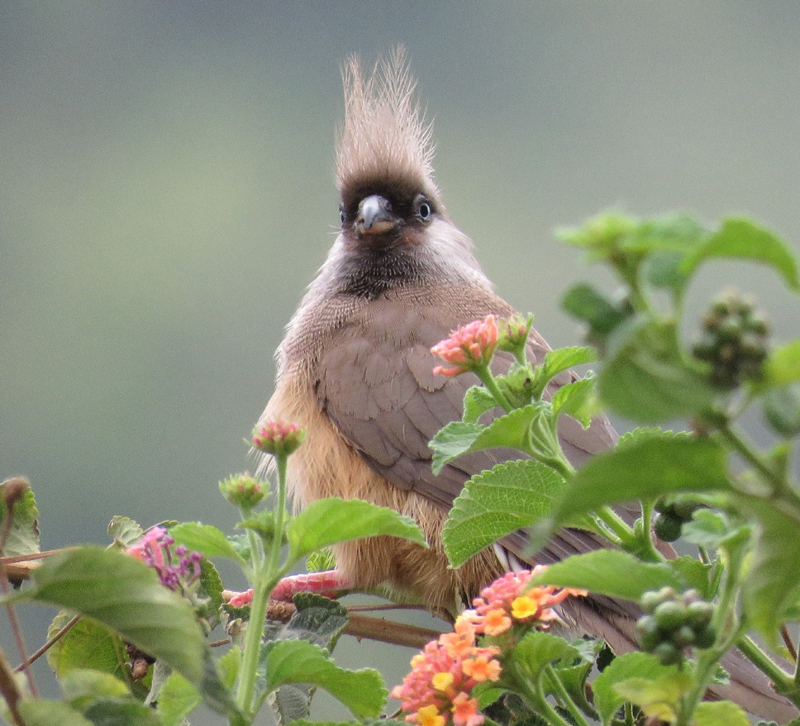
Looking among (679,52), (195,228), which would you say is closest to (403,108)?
(195,228)

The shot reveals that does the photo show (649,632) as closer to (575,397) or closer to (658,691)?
(658,691)

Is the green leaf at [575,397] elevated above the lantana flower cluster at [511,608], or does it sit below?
above

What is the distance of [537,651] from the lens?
1.16 meters

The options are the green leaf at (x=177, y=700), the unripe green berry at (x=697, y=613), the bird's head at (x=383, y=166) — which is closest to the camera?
the unripe green berry at (x=697, y=613)

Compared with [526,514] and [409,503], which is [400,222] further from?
[526,514]

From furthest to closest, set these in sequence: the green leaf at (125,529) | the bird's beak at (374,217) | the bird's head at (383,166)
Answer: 1. the bird's head at (383,166)
2. the bird's beak at (374,217)
3. the green leaf at (125,529)

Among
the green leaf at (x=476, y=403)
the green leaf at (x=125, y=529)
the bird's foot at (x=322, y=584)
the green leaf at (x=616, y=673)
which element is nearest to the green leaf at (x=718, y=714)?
the green leaf at (x=616, y=673)

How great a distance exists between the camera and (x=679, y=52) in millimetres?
45344

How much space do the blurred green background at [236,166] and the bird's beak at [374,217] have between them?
21.6 meters

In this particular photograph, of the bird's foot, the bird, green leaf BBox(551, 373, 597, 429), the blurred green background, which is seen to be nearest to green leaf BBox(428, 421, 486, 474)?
green leaf BBox(551, 373, 597, 429)

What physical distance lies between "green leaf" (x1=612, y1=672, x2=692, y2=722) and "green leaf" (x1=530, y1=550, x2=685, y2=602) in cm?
9

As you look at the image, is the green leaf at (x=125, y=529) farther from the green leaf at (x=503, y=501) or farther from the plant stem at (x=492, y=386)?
the plant stem at (x=492, y=386)

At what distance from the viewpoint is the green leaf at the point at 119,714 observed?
3.19 ft

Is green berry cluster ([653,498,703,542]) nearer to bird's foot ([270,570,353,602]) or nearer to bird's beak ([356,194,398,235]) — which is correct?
bird's foot ([270,570,353,602])
